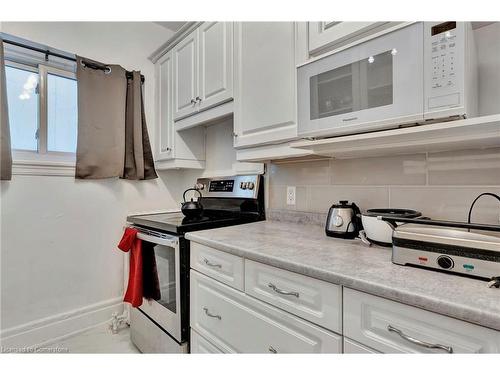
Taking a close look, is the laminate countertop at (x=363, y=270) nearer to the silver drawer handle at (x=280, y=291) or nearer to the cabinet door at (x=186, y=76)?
the silver drawer handle at (x=280, y=291)

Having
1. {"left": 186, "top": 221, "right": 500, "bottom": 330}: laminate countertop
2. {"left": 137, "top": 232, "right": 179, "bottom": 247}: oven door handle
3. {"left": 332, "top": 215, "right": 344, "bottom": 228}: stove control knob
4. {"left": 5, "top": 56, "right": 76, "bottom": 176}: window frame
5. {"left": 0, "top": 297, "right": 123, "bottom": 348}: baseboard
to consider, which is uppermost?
{"left": 5, "top": 56, "right": 76, "bottom": 176}: window frame

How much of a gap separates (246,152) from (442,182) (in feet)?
3.24

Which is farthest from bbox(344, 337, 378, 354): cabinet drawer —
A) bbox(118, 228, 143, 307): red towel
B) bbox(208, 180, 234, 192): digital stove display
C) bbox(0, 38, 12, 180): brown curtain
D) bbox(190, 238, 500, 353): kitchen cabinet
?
bbox(0, 38, 12, 180): brown curtain

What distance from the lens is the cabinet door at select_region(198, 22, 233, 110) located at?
166 cm

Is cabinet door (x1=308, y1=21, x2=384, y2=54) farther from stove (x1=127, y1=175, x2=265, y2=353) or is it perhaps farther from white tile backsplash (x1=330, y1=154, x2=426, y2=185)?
stove (x1=127, y1=175, x2=265, y2=353)

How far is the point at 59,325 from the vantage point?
191cm

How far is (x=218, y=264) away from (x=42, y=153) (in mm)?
1667

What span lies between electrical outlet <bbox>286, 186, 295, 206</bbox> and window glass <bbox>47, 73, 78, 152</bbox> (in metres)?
1.69
